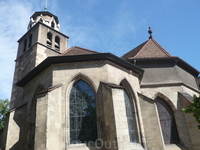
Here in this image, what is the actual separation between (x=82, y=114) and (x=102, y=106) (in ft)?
3.21

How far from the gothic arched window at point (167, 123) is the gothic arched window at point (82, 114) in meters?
4.52

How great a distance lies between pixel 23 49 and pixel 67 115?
11.1 m

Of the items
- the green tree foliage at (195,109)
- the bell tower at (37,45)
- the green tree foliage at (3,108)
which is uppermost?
the bell tower at (37,45)

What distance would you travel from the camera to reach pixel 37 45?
16.5 metres

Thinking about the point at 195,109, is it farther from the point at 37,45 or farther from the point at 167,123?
the point at 37,45

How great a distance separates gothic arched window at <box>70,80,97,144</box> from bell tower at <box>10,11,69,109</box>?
256 inches

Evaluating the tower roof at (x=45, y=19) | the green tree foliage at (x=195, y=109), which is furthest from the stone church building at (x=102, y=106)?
the tower roof at (x=45, y=19)

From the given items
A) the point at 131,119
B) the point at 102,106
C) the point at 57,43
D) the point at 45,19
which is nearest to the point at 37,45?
the point at 57,43

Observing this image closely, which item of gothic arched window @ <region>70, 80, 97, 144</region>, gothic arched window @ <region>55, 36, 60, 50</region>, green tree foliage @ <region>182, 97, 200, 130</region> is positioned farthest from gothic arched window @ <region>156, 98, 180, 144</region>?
gothic arched window @ <region>55, 36, 60, 50</region>

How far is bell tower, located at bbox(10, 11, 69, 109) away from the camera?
52.4 ft

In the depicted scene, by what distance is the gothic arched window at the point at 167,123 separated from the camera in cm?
1144

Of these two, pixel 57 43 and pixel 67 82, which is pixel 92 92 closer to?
pixel 67 82

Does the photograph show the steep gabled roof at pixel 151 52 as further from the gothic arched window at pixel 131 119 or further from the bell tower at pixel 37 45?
the bell tower at pixel 37 45

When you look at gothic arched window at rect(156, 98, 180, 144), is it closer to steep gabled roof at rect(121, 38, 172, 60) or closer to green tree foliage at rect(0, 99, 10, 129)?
steep gabled roof at rect(121, 38, 172, 60)
